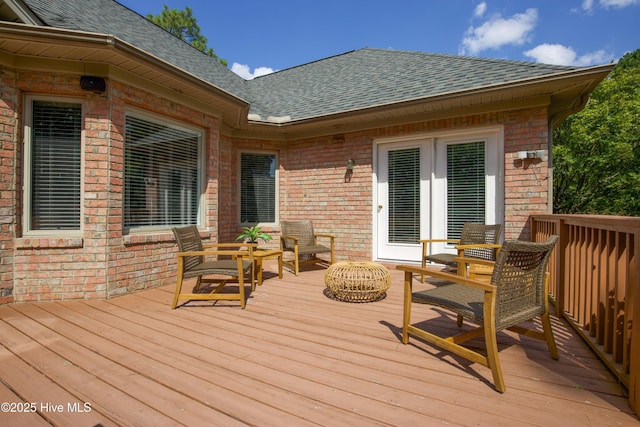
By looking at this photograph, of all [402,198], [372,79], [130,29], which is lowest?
[402,198]

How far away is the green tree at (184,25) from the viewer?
1783 cm

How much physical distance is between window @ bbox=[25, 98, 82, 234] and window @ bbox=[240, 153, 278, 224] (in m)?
2.95

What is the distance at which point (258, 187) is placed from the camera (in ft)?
20.6

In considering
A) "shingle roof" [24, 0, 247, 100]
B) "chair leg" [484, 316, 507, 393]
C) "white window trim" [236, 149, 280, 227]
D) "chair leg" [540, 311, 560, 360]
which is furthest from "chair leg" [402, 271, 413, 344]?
"shingle roof" [24, 0, 247, 100]

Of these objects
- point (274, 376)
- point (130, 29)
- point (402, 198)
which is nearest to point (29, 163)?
point (130, 29)

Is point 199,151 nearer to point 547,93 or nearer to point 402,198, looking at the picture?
point 402,198

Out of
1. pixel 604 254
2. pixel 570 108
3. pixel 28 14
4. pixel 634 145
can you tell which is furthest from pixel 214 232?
pixel 634 145

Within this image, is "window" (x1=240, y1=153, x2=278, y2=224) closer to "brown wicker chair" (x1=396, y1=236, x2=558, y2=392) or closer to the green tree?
"brown wicker chair" (x1=396, y1=236, x2=558, y2=392)

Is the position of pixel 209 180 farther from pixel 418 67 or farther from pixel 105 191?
pixel 418 67

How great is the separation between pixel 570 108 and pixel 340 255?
4.17 m

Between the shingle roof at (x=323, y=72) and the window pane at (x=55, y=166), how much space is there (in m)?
1.19

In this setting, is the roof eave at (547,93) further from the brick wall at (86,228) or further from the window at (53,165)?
the window at (53,165)

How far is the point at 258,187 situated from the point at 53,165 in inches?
130

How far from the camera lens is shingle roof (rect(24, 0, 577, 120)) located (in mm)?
4375
